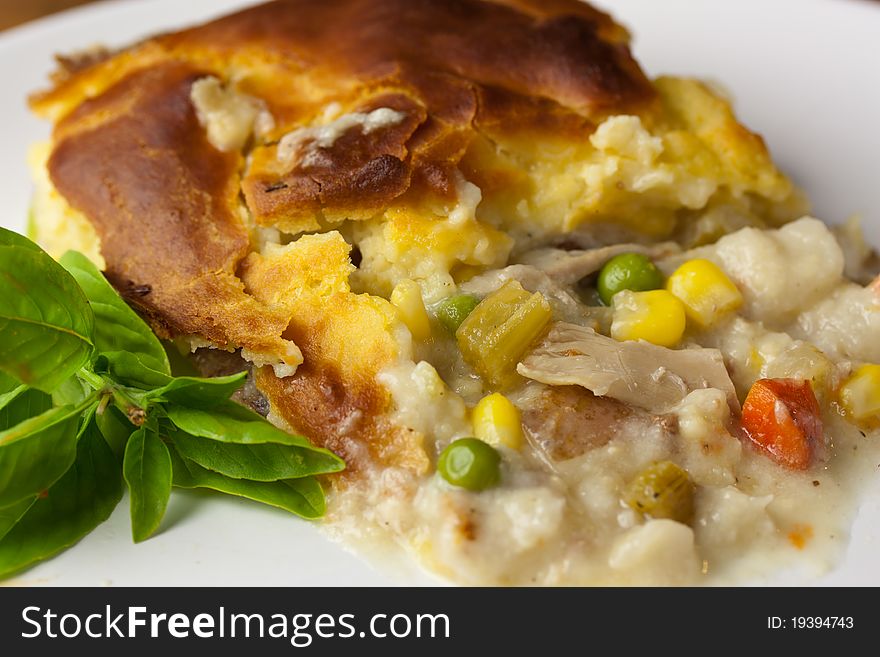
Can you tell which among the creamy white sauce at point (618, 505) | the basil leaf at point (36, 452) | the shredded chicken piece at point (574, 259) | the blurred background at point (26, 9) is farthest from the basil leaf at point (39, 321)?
the blurred background at point (26, 9)

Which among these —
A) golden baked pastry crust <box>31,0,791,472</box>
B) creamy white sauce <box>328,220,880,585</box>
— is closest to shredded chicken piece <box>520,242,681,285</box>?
golden baked pastry crust <box>31,0,791,472</box>

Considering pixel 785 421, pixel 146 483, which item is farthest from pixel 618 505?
pixel 146 483

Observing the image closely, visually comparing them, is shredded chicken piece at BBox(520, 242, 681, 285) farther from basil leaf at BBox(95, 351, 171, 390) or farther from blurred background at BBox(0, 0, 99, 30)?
blurred background at BBox(0, 0, 99, 30)

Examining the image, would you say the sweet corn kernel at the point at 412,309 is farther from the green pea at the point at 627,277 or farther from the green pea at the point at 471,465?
the green pea at the point at 627,277

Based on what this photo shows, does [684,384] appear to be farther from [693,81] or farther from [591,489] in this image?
[693,81]

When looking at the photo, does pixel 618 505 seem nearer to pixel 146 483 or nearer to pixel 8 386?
pixel 146 483
